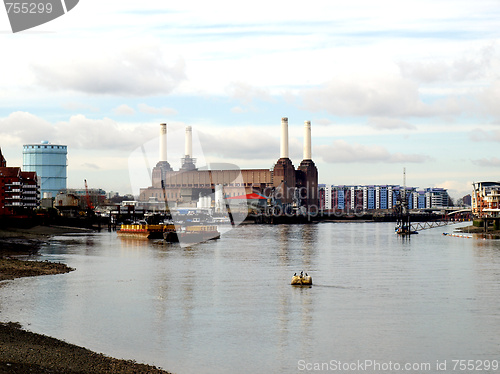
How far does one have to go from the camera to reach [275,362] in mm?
25859

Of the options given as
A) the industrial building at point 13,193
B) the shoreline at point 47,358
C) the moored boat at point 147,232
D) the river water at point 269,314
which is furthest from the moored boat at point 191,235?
the shoreline at point 47,358

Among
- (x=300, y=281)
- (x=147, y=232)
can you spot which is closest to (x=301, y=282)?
(x=300, y=281)

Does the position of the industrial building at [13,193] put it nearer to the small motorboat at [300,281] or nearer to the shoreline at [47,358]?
the small motorboat at [300,281]

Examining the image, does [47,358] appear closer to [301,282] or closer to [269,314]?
[269,314]

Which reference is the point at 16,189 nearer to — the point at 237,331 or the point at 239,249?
the point at 239,249

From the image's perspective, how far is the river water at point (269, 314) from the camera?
87.7ft

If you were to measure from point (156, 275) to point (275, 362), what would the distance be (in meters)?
28.8

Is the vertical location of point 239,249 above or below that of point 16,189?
below

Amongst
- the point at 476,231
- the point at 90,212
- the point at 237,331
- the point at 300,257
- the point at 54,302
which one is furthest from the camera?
the point at 90,212

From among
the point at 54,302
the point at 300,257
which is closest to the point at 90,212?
the point at 300,257

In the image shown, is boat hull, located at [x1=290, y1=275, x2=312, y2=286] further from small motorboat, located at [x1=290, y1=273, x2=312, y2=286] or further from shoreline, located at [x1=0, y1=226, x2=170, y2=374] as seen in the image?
shoreline, located at [x1=0, y1=226, x2=170, y2=374]

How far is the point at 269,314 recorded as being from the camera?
1383 inches

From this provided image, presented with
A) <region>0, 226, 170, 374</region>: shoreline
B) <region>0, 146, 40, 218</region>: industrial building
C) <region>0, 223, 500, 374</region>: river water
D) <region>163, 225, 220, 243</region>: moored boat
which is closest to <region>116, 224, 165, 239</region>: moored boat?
<region>163, 225, 220, 243</region>: moored boat

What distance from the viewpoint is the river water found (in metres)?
26.7
